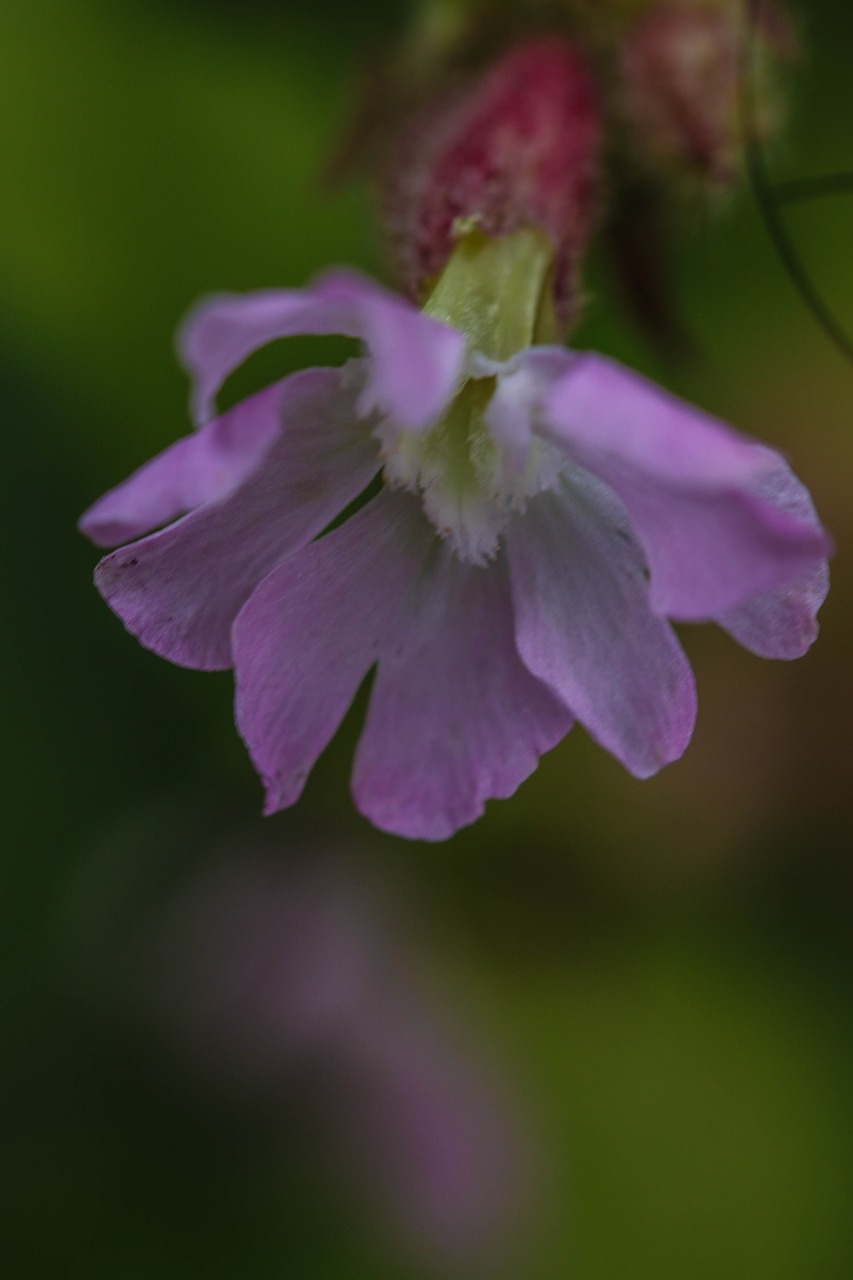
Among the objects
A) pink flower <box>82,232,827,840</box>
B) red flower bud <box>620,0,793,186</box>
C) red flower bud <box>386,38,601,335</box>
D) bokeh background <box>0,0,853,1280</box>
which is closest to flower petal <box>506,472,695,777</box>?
pink flower <box>82,232,827,840</box>

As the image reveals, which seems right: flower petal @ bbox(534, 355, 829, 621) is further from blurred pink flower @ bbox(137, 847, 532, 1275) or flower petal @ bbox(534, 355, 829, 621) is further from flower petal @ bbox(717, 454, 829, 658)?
blurred pink flower @ bbox(137, 847, 532, 1275)

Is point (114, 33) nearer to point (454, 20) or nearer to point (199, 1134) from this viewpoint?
point (454, 20)

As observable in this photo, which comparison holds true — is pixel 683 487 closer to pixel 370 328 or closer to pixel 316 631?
pixel 370 328

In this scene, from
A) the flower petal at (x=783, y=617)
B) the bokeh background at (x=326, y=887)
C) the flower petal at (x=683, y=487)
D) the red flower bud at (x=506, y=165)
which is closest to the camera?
the flower petal at (x=683, y=487)

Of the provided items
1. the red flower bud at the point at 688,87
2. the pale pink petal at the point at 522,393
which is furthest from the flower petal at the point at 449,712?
the red flower bud at the point at 688,87

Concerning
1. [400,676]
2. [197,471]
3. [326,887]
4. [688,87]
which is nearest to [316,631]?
[400,676]

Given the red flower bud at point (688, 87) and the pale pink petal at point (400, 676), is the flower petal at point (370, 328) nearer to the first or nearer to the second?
the pale pink petal at point (400, 676)
